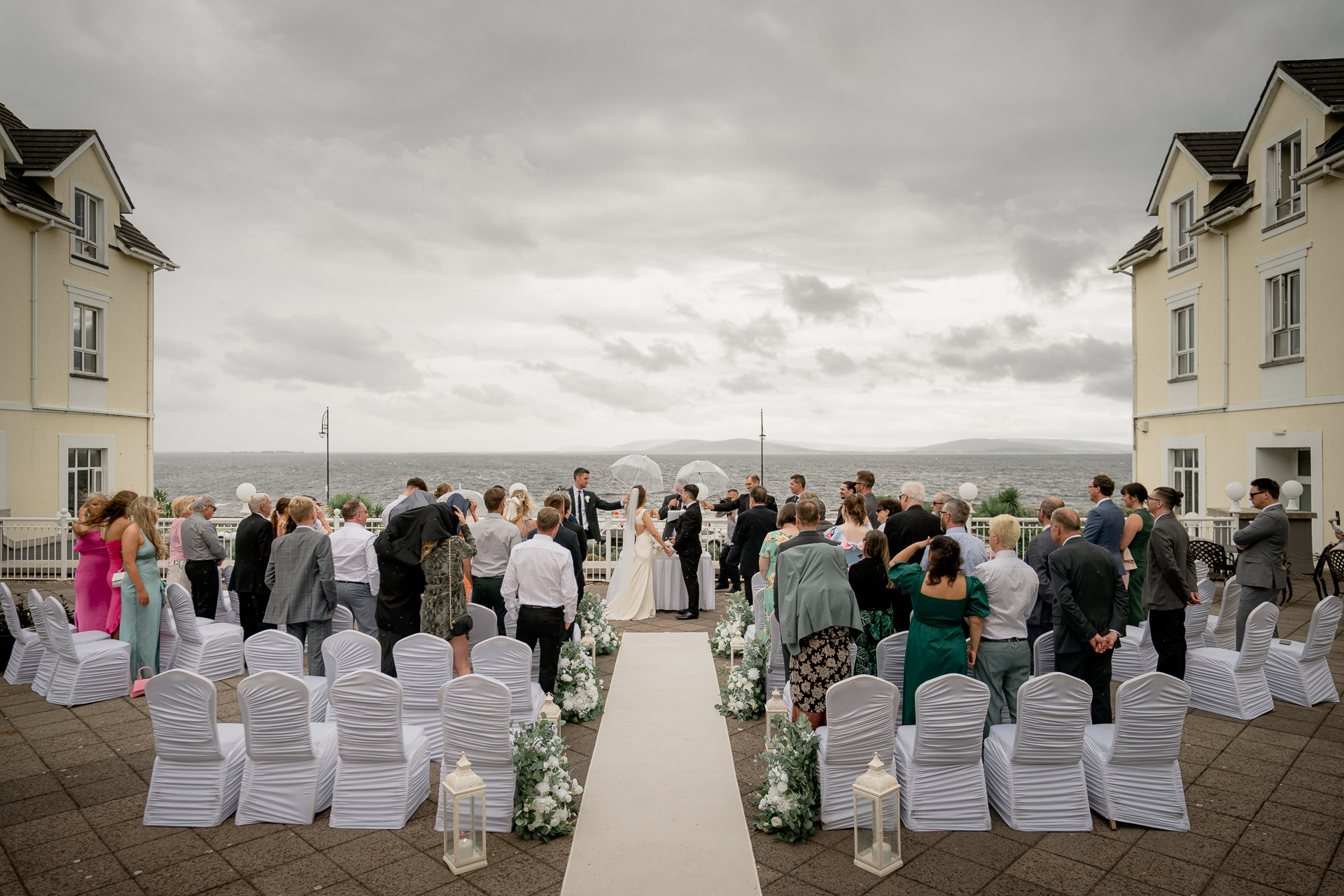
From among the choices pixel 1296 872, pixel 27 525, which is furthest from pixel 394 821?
pixel 27 525

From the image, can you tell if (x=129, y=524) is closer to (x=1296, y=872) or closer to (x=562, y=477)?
(x=1296, y=872)

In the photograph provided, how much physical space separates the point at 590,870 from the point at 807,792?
4.48 ft

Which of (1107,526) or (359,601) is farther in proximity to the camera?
(359,601)

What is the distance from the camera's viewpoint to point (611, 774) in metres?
5.18

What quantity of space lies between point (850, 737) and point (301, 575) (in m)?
5.02

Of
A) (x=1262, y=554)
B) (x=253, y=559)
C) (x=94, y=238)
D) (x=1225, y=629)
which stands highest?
(x=94, y=238)

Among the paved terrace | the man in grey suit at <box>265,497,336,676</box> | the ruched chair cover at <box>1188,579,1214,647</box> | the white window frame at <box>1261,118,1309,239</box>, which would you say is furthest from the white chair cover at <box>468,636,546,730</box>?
the white window frame at <box>1261,118,1309,239</box>

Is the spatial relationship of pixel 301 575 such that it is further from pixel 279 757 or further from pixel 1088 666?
pixel 1088 666

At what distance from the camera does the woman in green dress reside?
6859mm

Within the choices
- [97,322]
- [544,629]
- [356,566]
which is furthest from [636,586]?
[97,322]

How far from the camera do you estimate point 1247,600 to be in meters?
7.16

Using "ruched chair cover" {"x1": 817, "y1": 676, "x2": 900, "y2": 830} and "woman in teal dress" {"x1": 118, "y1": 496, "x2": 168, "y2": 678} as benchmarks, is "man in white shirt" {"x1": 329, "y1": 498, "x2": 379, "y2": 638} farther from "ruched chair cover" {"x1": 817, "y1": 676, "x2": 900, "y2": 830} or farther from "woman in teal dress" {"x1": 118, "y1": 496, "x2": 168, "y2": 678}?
"ruched chair cover" {"x1": 817, "y1": 676, "x2": 900, "y2": 830}

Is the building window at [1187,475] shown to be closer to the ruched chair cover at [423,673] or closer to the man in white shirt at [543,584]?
the man in white shirt at [543,584]

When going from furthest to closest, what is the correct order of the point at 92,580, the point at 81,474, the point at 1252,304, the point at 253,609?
1. the point at 81,474
2. the point at 1252,304
3. the point at 253,609
4. the point at 92,580
